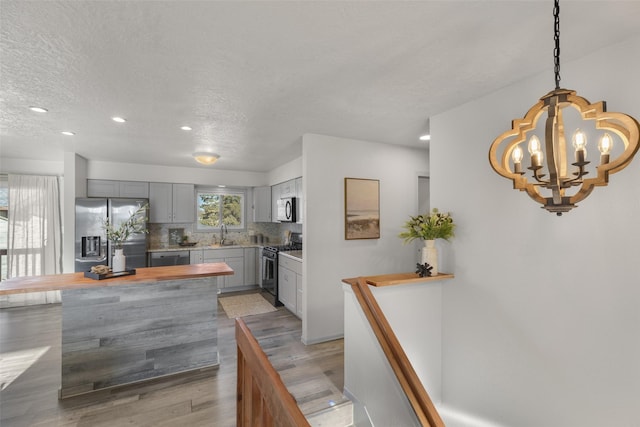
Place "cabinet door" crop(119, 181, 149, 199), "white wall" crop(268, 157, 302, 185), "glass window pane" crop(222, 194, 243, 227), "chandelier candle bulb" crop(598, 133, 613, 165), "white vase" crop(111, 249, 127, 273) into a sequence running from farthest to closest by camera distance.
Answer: "glass window pane" crop(222, 194, 243, 227) → "cabinet door" crop(119, 181, 149, 199) → "white wall" crop(268, 157, 302, 185) → "white vase" crop(111, 249, 127, 273) → "chandelier candle bulb" crop(598, 133, 613, 165)

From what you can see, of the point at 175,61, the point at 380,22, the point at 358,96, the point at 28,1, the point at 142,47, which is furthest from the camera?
the point at 358,96

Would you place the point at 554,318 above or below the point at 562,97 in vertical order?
below

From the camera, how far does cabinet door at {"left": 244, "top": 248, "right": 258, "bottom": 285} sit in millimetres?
5758

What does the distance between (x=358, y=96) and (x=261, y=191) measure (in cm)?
401

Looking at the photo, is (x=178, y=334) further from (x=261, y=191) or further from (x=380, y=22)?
(x=261, y=191)

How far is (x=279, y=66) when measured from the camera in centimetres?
183

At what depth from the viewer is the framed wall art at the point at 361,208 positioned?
347cm

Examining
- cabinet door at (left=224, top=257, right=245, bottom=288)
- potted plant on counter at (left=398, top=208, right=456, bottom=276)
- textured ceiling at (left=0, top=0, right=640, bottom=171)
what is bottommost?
cabinet door at (left=224, top=257, right=245, bottom=288)

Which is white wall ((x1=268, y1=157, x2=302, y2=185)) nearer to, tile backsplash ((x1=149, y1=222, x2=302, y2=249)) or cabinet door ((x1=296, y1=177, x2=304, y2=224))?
cabinet door ((x1=296, y1=177, x2=304, y2=224))

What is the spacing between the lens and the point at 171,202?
210 inches

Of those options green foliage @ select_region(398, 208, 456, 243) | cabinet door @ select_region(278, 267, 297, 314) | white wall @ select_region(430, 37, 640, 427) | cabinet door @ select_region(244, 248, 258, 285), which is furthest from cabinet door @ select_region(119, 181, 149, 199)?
white wall @ select_region(430, 37, 640, 427)

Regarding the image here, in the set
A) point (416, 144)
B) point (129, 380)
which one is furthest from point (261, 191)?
point (129, 380)

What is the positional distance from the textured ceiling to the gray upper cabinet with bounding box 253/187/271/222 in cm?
287

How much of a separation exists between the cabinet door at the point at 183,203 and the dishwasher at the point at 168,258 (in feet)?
2.22
